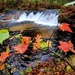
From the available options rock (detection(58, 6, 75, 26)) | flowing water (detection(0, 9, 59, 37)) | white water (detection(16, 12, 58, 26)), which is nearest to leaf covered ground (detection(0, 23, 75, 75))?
rock (detection(58, 6, 75, 26))

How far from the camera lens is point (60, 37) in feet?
29.1

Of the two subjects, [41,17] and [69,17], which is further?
[41,17]

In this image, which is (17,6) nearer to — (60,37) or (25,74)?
(60,37)

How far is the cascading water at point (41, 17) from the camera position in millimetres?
12974

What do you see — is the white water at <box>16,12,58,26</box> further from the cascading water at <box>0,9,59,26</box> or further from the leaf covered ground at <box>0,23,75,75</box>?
the leaf covered ground at <box>0,23,75,75</box>

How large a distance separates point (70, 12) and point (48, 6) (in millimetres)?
5698

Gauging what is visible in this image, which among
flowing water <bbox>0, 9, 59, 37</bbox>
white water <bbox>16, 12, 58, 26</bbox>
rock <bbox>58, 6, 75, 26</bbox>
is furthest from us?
white water <bbox>16, 12, 58, 26</bbox>

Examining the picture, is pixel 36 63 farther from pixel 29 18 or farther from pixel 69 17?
pixel 29 18

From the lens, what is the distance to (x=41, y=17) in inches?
544

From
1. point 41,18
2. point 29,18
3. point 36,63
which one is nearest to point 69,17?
point 41,18

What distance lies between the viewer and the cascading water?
12974mm

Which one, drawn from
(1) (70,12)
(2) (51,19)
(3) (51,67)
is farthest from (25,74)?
(2) (51,19)

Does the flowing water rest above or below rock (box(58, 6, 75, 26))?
below

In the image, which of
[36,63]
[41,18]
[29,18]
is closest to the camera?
[36,63]
